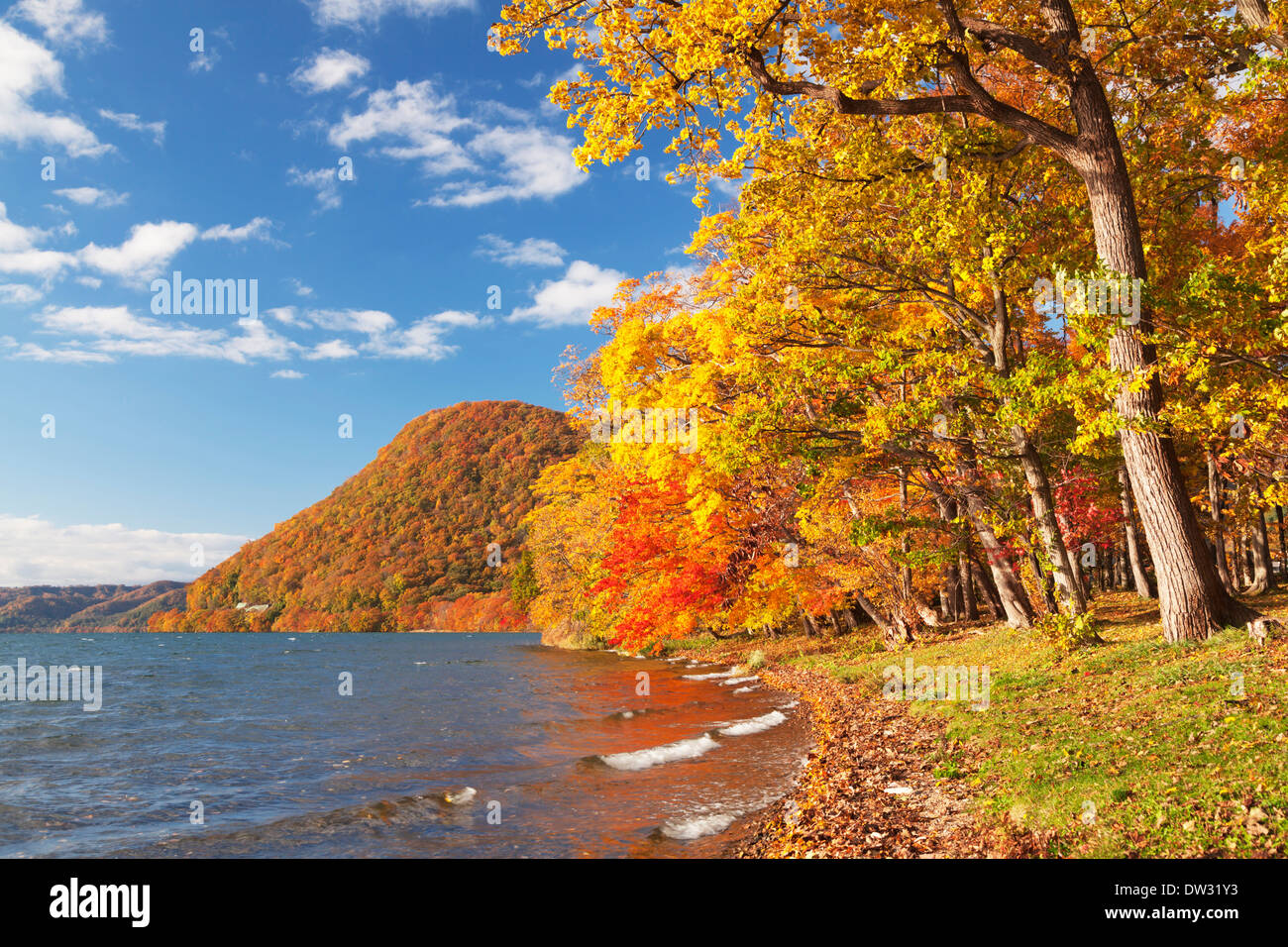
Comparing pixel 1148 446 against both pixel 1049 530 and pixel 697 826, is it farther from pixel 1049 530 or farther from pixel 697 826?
pixel 697 826

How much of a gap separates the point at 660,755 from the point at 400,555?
397 feet

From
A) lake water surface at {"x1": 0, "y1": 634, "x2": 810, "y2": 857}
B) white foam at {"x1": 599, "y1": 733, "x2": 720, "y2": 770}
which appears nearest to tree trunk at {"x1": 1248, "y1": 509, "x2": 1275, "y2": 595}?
lake water surface at {"x1": 0, "y1": 634, "x2": 810, "y2": 857}

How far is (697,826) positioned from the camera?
9102 millimetres

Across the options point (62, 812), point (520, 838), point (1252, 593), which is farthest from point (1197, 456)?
point (62, 812)

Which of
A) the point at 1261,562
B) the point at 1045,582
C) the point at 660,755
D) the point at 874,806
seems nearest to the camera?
the point at 874,806

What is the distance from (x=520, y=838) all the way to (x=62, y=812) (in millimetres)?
8453

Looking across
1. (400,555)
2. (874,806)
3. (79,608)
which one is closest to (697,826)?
(874,806)

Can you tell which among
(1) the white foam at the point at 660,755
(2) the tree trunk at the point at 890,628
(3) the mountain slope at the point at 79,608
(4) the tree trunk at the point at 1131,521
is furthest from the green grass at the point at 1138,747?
(3) the mountain slope at the point at 79,608

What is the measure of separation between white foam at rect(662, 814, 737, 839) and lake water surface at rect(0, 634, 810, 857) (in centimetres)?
3

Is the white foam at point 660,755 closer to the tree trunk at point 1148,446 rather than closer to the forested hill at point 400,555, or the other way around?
the tree trunk at point 1148,446

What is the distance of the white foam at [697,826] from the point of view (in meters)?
8.82

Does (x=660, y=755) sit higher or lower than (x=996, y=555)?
lower

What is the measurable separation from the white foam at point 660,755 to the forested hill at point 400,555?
10046 cm

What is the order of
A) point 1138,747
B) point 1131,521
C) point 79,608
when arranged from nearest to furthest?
point 1138,747 → point 1131,521 → point 79,608
